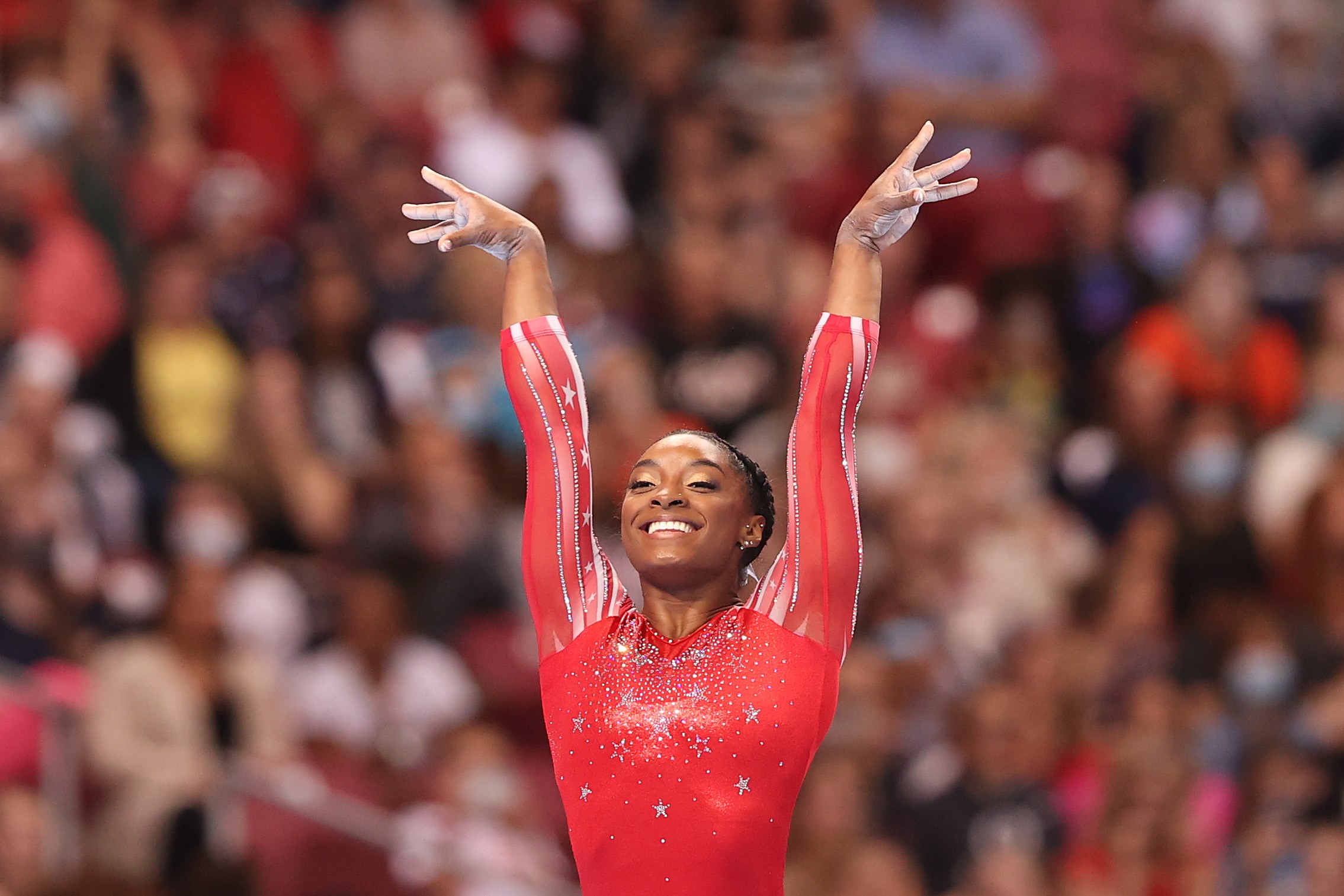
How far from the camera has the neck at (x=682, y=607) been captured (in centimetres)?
384

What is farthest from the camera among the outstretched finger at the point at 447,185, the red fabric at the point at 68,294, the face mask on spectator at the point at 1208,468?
the face mask on spectator at the point at 1208,468

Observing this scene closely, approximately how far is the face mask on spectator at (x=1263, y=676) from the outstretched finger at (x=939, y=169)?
5.18 metres

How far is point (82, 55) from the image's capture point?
369 inches

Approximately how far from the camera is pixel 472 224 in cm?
392

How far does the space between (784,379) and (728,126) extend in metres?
1.79

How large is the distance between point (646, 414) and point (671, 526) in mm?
5056

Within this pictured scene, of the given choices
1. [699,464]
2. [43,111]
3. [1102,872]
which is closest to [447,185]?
[699,464]

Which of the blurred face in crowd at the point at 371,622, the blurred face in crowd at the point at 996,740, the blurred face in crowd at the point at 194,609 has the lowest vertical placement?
the blurred face in crowd at the point at 996,740

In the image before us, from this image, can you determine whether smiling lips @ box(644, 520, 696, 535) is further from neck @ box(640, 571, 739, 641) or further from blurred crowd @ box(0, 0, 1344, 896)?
blurred crowd @ box(0, 0, 1344, 896)

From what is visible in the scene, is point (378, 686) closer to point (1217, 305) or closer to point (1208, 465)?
point (1208, 465)

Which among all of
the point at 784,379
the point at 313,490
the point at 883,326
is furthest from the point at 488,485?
the point at 883,326

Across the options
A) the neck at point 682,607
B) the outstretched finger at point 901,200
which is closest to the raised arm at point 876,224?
the outstretched finger at point 901,200

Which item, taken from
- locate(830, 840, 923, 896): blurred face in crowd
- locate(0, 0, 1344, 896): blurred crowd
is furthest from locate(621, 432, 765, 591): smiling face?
locate(830, 840, 923, 896): blurred face in crowd

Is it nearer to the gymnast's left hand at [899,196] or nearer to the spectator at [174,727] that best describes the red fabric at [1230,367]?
the spectator at [174,727]
